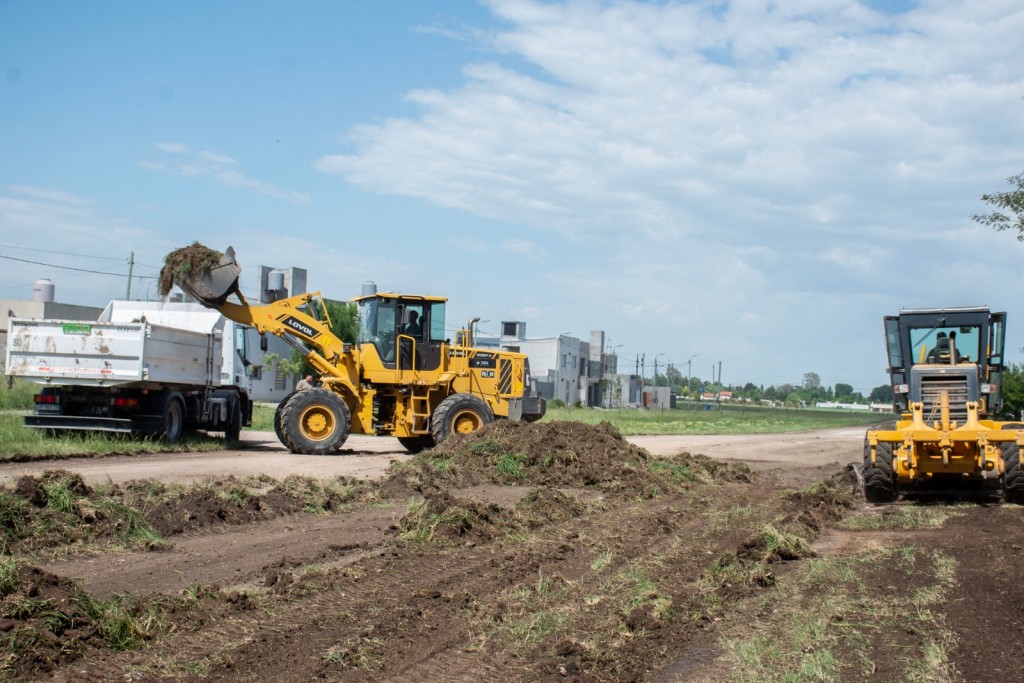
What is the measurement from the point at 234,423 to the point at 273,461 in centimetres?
523

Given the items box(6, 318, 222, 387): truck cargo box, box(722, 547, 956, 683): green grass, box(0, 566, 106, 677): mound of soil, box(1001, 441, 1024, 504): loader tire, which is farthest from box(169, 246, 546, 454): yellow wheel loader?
box(0, 566, 106, 677): mound of soil

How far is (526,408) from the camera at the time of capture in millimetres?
21766

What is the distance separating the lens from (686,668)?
226 inches

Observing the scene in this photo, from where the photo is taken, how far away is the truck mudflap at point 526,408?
21578 mm

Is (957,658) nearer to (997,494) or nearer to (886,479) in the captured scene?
→ (886,479)

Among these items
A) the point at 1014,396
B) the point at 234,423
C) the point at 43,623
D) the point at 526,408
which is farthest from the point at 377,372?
the point at 1014,396

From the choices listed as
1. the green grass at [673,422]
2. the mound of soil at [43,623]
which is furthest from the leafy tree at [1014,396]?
the mound of soil at [43,623]

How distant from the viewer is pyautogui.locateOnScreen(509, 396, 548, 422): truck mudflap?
21578 millimetres

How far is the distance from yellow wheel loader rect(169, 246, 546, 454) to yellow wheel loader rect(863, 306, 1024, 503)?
873 cm

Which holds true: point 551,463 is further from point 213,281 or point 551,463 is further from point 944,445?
point 213,281

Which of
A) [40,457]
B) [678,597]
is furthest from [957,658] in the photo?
[40,457]

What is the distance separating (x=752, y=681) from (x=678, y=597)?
76.5 inches

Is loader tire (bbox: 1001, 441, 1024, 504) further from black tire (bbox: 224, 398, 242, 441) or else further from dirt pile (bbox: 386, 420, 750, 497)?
black tire (bbox: 224, 398, 242, 441)

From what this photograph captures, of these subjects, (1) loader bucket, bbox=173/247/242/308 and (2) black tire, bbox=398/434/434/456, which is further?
(2) black tire, bbox=398/434/434/456
